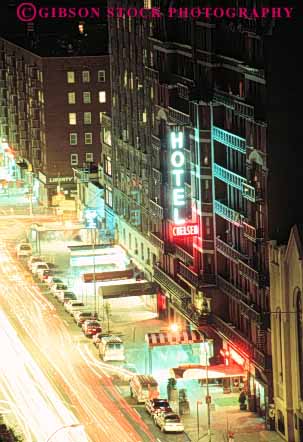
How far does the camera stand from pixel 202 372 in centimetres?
10356

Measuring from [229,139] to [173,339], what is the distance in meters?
15.8

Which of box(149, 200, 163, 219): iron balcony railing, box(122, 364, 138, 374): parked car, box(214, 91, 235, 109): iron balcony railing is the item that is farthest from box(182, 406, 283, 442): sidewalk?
box(149, 200, 163, 219): iron balcony railing

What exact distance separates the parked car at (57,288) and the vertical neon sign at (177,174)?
867 inches

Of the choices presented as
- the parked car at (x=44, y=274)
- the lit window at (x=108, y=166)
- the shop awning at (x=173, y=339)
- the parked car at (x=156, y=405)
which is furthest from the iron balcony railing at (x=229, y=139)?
the lit window at (x=108, y=166)

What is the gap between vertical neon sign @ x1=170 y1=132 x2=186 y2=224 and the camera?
11569 cm

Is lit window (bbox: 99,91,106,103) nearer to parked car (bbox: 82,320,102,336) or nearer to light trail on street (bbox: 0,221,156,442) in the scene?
light trail on street (bbox: 0,221,156,442)

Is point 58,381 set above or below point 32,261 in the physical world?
above

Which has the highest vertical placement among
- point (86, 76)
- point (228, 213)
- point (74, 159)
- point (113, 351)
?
point (228, 213)

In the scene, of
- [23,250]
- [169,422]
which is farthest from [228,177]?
[23,250]

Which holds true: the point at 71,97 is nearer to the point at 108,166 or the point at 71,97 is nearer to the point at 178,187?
the point at 108,166

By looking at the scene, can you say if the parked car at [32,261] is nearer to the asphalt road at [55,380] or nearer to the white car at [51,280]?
the asphalt road at [55,380]

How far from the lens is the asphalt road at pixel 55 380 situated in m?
93.8

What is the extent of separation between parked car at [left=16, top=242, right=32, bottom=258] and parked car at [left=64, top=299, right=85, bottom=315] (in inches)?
1038

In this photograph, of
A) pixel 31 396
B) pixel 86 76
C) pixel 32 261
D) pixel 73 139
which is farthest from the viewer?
pixel 73 139
